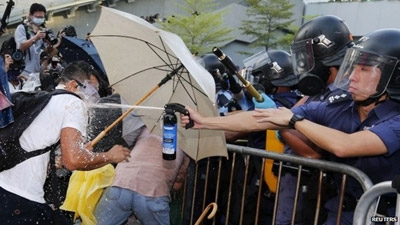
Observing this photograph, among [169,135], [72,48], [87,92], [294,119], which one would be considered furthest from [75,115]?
[72,48]

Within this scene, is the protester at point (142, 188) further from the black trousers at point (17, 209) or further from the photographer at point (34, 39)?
the photographer at point (34, 39)

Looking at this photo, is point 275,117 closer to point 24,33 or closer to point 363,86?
point 363,86

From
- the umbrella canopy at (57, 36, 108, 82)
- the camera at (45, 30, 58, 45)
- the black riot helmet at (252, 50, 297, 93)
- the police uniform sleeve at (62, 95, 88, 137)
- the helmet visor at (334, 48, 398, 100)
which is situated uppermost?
the helmet visor at (334, 48, 398, 100)

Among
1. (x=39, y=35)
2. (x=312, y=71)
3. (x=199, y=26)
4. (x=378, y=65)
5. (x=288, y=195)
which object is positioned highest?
(x=378, y=65)

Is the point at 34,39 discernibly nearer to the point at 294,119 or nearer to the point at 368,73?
the point at 294,119

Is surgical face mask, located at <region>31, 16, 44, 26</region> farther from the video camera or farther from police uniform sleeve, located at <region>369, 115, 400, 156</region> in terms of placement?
police uniform sleeve, located at <region>369, 115, 400, 156</region>

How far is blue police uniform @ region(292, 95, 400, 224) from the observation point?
8.51 ft

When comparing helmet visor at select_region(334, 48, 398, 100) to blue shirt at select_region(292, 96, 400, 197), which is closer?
blue shirt at select_region(292, 96, 400, 197)

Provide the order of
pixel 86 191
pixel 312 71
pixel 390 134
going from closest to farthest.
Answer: pixel 390 134 < pixel 312 71 < pixel 86 191

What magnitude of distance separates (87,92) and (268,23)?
26.8 meters

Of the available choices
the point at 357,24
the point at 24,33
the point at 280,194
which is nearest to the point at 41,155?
the point at 280,194

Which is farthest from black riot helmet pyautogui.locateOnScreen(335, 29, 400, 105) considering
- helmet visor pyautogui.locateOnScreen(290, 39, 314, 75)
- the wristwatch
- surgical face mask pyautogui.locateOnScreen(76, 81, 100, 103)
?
surgical face mask pyautogui.locateOnScreen(76, 81, 100, 103)

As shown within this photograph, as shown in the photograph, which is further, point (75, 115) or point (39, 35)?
point (39, 35)

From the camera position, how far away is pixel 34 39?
715cm
